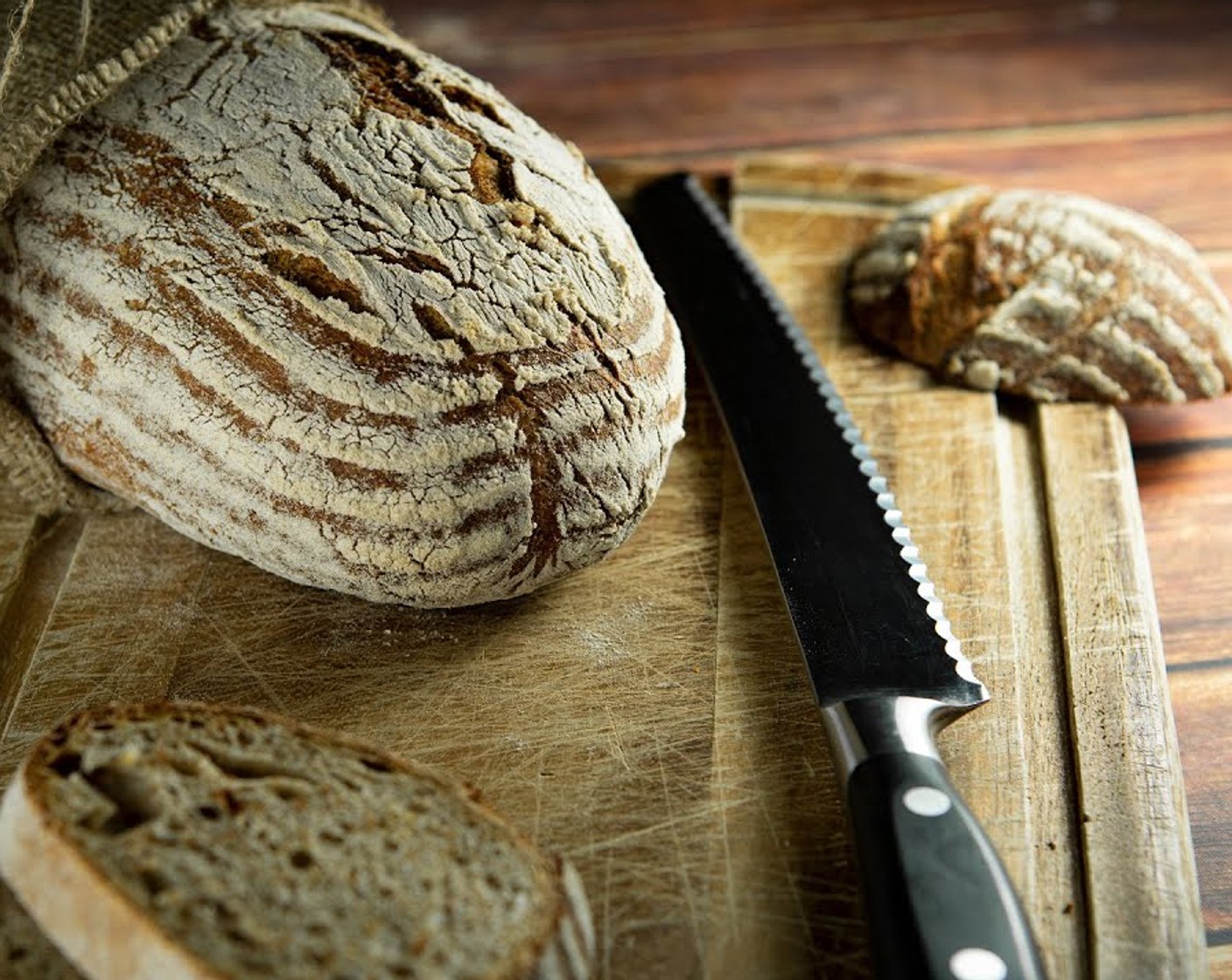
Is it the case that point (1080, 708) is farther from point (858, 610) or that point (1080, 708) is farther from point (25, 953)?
point (25, 953)

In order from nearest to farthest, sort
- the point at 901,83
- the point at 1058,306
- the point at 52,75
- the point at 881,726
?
the point at 881,726 → the point at 52,75 → the point at 1058,306 → the point at 901,83

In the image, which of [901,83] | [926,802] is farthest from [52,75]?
[901,83]

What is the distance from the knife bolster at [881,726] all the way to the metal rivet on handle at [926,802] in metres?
0.06

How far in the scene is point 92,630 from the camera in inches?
61.9

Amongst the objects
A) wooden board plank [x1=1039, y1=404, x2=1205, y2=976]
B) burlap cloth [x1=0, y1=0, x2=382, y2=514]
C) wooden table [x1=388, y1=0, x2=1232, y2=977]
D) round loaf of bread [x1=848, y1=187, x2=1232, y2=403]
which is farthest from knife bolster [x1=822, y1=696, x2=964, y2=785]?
wooden table [x1=388, y1=0, x2=1232, y2=977]

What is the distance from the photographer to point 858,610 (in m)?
1.48

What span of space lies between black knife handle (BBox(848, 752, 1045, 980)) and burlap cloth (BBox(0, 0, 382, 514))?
101cm

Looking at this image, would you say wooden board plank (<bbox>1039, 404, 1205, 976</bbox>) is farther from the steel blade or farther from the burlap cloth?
the burlap cloth

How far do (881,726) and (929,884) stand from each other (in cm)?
20

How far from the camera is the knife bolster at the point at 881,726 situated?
1304 millimetres

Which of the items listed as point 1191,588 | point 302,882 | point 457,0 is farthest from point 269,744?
point 457,0

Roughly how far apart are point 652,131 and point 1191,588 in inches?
57.1

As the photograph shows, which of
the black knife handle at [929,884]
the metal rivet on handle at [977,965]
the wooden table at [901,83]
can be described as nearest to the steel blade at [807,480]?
the black knife handle at [929,884]

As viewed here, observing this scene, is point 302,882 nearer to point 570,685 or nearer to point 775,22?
point 570,685
